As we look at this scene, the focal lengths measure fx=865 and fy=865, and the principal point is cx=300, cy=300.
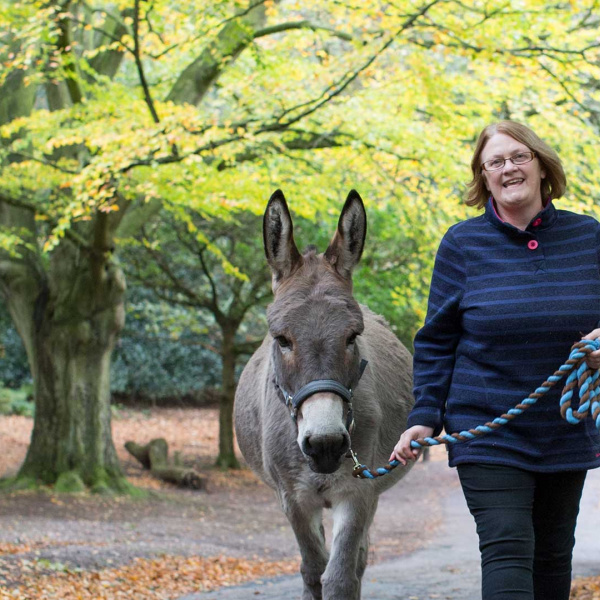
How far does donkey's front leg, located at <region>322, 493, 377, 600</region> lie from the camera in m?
4.23

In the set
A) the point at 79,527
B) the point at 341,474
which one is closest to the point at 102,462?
A: the point at 79,527

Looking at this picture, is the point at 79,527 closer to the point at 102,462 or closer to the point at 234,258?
the point at 102,462

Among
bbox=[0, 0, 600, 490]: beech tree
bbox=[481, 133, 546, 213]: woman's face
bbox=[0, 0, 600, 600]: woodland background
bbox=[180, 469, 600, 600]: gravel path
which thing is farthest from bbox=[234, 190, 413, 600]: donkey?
bbox=[0, 0, 600, 490]: beech tree

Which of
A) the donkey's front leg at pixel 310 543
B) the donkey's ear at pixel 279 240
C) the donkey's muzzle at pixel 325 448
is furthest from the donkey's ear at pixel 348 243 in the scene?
the donkey's front leg at pixel 310 543

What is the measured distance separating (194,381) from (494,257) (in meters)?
23.1

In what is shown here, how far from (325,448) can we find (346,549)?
1.18 metres

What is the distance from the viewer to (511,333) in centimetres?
316

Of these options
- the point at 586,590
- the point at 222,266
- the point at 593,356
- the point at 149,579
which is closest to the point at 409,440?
the point at 593,356

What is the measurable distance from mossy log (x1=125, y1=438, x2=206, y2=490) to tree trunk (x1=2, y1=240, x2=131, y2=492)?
254 centimetres

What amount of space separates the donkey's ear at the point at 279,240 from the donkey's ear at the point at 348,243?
169mm

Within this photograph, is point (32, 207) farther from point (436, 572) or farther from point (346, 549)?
point (346, 549)

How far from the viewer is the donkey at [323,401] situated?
3.48 m

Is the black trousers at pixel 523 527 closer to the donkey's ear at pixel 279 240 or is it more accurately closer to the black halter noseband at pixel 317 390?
the black halter noseband at pixel 317 390

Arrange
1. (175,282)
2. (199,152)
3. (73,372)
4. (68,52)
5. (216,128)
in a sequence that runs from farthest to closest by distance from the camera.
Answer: (175,282)
(73,372)
(68,52)
(199,152)
(216,128)
